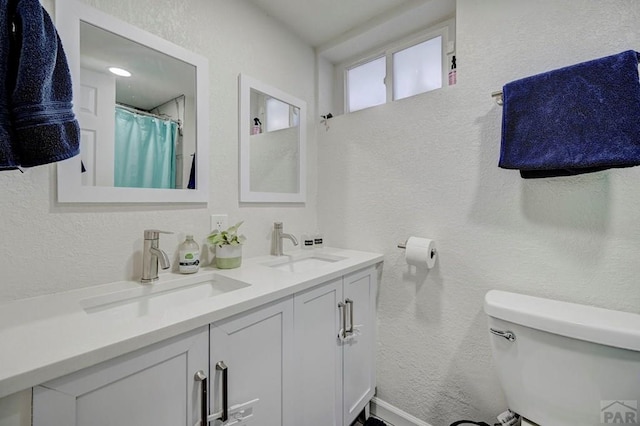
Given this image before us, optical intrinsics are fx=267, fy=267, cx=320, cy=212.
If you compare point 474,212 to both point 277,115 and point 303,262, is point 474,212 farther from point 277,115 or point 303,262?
point 277,115

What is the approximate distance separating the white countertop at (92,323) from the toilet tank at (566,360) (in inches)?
29.2

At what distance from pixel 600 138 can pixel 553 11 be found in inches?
23.5

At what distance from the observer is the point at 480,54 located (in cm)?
125

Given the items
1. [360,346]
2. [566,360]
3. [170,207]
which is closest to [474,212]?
[566,360]

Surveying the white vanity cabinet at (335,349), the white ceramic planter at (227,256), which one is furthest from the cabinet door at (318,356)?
the white ceramic planter at (227,256)

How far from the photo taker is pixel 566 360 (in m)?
0.88

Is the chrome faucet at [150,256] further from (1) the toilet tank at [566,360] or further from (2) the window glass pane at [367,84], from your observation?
(2) the window glass pane at [367,84]

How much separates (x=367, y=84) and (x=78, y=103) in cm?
162

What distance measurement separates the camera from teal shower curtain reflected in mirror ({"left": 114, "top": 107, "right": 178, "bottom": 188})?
101 cm

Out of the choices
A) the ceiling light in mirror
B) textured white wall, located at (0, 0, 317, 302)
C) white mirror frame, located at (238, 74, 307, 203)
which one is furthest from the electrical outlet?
the ceiling light in mirror

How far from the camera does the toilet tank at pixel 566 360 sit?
81 centimetres

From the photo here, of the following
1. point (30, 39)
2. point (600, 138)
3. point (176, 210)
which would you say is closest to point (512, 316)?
point (600, 138)

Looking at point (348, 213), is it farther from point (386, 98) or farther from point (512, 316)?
point (512, 316)

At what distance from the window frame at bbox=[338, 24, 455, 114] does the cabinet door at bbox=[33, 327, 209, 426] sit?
154 cm
